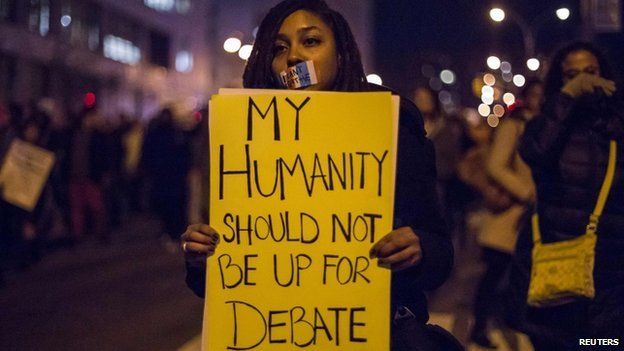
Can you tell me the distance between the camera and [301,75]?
9.30 ft

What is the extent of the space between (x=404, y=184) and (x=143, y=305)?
6.91 metres

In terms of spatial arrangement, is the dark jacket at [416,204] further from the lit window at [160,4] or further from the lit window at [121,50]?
the lit window at [160,4]

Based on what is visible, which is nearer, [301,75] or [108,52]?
[301,75]

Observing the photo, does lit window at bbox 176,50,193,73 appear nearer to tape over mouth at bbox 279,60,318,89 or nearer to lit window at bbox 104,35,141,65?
lit window at bbox 104,35,141,65

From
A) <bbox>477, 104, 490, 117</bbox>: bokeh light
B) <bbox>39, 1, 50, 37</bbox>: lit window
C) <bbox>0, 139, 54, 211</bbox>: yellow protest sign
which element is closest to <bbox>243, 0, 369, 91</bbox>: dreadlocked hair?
<bbox>0, 139, 54, 211</bbox>: yellow protest sign

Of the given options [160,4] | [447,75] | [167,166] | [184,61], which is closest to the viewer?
[167,166]

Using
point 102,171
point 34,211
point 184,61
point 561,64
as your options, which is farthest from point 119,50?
point 561,64

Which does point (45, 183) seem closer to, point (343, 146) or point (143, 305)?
point (143, 305)

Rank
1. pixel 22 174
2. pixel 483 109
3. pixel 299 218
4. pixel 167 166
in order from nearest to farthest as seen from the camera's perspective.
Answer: pixel 299 218 < pixel 22 174 < pixel 167 166 < pixel 483 109

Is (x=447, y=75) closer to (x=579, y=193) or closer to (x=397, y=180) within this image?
(x=579, y=193)

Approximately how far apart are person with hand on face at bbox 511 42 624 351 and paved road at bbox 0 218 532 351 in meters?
3.28

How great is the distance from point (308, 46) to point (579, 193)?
1.70m

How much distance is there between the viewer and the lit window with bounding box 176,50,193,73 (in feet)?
183

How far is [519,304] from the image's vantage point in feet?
14.3
